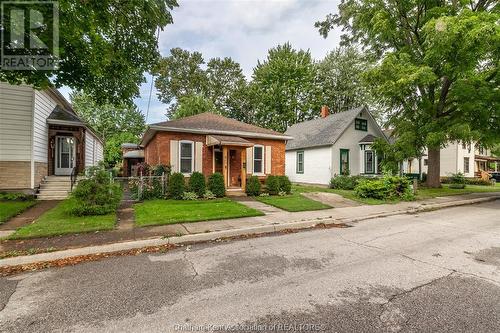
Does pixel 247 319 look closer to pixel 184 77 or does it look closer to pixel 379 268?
pixel 379 268

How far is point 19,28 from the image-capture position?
6.74 m

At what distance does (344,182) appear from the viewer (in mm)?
18484

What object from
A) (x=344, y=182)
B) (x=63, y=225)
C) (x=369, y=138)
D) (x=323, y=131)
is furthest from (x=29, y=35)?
(x=369, y=138)

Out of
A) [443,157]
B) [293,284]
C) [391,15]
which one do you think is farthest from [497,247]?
[443,157]

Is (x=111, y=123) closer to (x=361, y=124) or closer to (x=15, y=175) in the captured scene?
(x=15, y=175)

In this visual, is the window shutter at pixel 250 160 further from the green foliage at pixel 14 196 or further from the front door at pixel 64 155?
the front door at pixel 64 155

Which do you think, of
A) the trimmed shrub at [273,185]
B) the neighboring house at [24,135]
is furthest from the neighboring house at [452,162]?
the neighboring house at [24,135]

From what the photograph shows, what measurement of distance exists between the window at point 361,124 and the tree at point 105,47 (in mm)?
16159

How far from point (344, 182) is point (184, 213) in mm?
13200

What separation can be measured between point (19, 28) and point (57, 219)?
5.24 meters

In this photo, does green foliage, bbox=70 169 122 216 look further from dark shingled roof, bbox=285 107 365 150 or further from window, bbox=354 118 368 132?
window, bbox=354 118 368 132

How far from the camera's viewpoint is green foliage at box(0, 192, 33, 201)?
35.7 ft

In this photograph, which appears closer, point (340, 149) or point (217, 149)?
point (217, 149)

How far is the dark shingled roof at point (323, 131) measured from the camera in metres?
20.2
